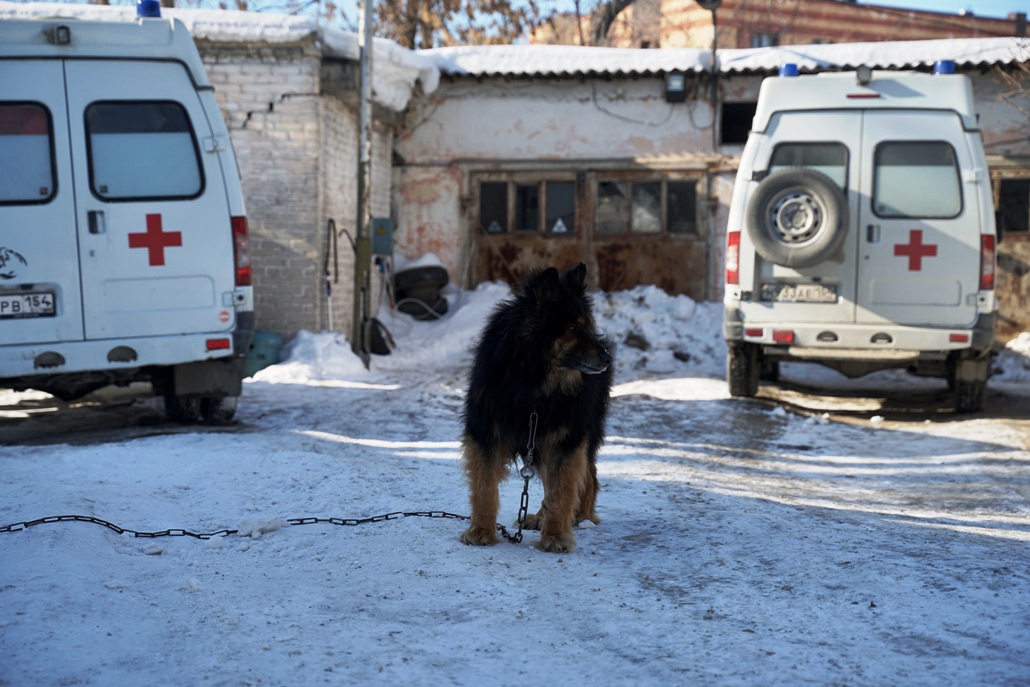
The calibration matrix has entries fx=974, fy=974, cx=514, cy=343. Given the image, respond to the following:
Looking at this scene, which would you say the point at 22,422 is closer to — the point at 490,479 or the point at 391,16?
the point at 490,479

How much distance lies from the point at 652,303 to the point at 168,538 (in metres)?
10.7

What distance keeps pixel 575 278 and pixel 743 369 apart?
5.64 m

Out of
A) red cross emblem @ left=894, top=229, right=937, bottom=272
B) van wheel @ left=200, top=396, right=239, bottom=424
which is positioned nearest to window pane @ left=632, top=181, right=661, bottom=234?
red cross emblem @ left=894, top=229, right=937, bottom=272

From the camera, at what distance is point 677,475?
20.4 feet

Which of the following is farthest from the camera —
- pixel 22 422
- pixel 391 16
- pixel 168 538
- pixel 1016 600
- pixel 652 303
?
pixel 391 16

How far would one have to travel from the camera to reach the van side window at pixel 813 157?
8.75 metres

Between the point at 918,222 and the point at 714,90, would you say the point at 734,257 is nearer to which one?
the point at 918,222

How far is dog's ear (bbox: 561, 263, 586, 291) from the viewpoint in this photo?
4.16 metres

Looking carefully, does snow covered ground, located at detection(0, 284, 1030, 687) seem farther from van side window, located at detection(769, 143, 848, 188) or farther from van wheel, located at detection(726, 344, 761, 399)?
van side window, located at detection(769, 143, 848, 188)

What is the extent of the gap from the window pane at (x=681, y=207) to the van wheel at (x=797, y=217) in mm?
6497

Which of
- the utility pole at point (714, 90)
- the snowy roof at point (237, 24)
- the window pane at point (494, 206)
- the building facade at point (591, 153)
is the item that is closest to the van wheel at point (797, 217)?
the snowy roof at point (237, 24)

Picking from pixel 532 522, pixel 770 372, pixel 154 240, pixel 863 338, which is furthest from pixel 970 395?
pixel 154 240

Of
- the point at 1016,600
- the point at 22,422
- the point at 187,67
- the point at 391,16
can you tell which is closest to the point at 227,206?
the point at 187,67

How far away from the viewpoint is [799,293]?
28.8ft
